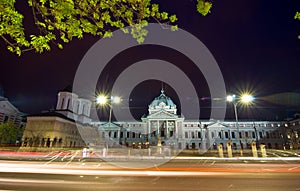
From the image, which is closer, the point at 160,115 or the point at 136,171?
the point at 136,171

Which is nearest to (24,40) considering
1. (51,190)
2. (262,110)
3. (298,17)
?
(51,190)

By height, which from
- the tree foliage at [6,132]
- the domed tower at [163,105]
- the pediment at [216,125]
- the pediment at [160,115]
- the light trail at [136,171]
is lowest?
the light trail at [136,171]

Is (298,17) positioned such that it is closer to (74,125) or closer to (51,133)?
(51,133)

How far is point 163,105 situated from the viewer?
266ft

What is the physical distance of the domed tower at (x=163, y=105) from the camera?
80.2 metres

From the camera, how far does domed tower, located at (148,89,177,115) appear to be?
80225 millimetres

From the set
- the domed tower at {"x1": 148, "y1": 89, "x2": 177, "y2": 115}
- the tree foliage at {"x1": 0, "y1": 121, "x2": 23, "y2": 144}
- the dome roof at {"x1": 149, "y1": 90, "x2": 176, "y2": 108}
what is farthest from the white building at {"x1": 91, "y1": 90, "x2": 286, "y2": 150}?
the tree foliage at {"x1": 0, "y1": 121, "x2": 23, "y2": 144}

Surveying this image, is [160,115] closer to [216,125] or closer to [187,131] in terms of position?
[187,131]

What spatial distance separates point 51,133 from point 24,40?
50.5 meters

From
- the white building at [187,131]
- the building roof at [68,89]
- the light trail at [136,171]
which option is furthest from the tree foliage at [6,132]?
the light trail at [136,171]

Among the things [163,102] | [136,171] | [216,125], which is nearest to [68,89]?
[163,102]

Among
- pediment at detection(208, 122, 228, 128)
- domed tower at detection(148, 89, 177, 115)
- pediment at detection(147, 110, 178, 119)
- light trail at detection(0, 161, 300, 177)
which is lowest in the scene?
light trail at detection(0, 161, 300, 177)

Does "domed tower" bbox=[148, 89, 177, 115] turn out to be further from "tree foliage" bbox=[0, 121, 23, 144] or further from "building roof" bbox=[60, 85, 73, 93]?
"tree foliage" bbox=[0, 121, 23, 144]

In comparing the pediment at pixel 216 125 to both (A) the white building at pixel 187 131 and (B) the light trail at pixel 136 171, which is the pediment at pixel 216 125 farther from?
(B) the light trail at pixel 136 171
